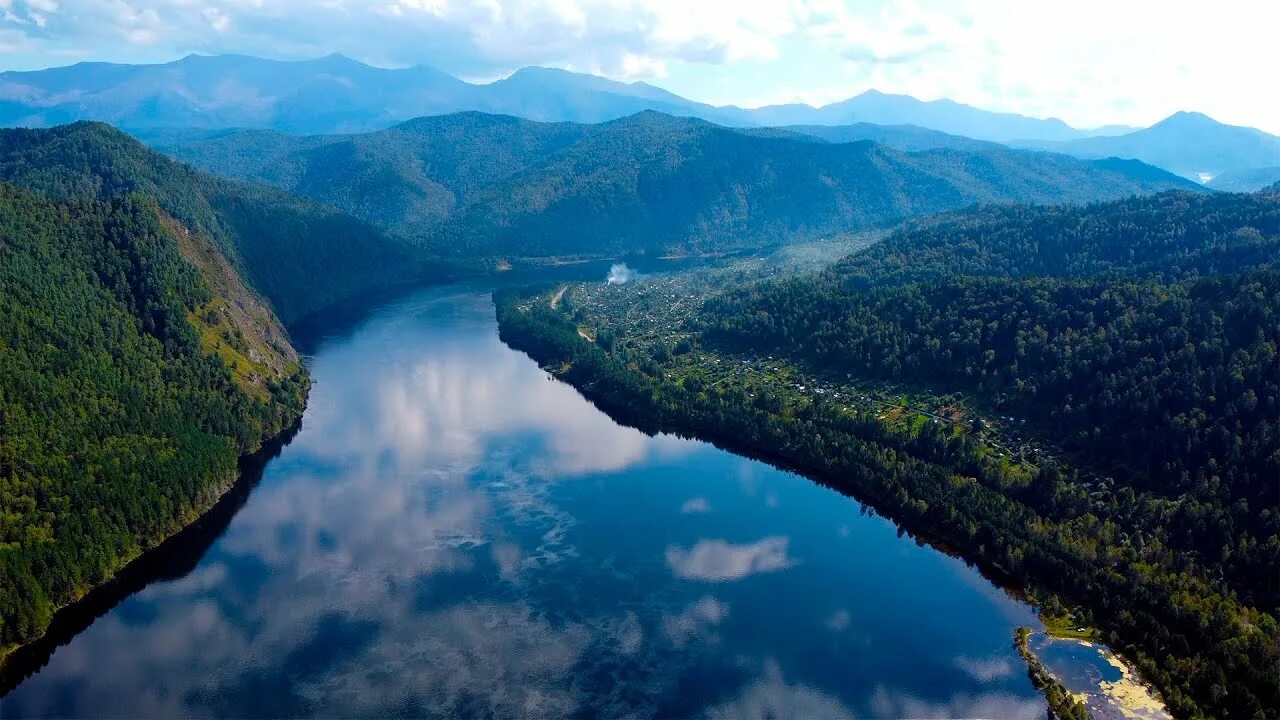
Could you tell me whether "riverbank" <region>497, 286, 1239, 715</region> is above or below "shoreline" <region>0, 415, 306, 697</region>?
below

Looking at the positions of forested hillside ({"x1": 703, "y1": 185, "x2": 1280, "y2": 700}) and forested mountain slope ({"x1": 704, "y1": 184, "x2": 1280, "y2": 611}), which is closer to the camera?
forested hillside ({"x1": 703, "y1": 185, "x2": 1280, "y2": 700})

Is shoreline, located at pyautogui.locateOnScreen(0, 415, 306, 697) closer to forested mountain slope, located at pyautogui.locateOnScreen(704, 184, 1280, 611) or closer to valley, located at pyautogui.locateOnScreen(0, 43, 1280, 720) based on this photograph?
valley, located at pyautogui.locateOnScreen(0, 43, 1280, 720)

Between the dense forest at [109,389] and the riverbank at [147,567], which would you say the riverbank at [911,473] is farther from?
the riverbank at [147,567]

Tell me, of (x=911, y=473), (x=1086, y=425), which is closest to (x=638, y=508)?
(x=911, y=473)

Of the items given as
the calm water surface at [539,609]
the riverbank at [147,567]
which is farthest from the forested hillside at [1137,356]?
the riverbank at [147,567]

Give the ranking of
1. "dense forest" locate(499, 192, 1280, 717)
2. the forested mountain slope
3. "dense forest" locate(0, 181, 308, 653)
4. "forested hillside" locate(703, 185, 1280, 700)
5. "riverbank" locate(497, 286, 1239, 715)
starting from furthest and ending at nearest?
the forested mountain slope, "forested hillside" locate(703, 185, 1280, 700), "dense forest" locate(0, 181, 308, 653), "riverbank" locate(497, 286, 1239, 715), "dense forest" locate(499, 192, 1280, 717)

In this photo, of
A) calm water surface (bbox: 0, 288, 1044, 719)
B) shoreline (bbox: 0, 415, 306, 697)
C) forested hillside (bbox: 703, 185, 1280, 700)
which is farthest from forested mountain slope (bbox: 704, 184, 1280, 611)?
shoreline (bbox: 0, 415, 306, 697)

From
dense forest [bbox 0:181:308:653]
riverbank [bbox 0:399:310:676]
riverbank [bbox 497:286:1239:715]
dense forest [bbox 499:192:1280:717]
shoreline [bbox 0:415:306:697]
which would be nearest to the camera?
shoreline [bbox 0:415:306:697]

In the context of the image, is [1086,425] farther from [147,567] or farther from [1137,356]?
[147,567]
